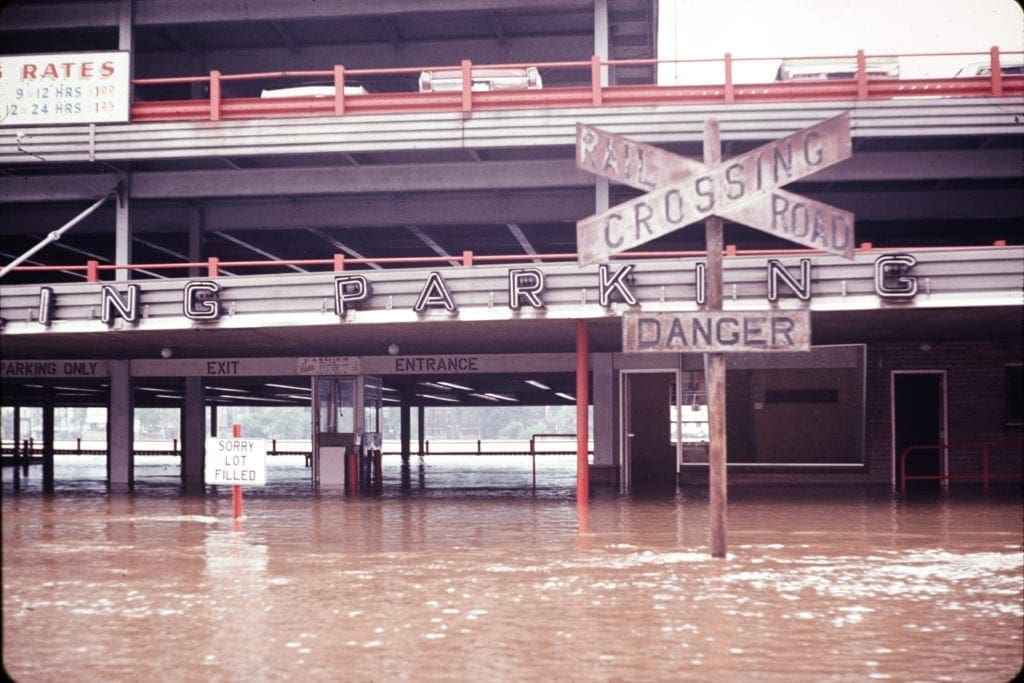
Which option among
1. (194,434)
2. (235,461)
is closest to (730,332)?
(235,461)

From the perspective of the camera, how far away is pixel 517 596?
8.84 metres

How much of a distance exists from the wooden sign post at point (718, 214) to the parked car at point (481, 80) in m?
11.1

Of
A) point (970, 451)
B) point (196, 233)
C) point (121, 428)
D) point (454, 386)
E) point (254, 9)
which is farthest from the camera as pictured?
point (454, 386)

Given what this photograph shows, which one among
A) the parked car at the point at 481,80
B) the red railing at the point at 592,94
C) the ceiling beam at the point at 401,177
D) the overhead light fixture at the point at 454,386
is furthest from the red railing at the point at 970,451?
the overhead light fixture at the point at 454,386

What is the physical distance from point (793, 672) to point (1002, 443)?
1815 cm

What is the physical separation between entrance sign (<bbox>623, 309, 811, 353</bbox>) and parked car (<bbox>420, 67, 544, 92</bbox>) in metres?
12.0

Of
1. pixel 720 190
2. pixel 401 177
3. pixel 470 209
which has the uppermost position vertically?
pixel 401 177

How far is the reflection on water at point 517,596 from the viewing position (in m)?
6.43

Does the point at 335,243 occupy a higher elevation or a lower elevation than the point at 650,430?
higher

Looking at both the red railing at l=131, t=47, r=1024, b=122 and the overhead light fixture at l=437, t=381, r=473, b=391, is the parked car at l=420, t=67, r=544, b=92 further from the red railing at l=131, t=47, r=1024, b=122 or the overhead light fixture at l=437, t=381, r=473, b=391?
the overhead light fixture at l=437, t=381, r=473, b=391

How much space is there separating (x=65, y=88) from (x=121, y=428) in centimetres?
854

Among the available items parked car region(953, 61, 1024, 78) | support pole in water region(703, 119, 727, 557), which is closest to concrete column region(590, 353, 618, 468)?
parked car region(953, 61, 1024, 78)

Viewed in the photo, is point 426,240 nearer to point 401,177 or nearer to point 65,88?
point 401,177

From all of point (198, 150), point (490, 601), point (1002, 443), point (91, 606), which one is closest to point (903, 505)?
point (1002, 443)
